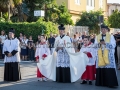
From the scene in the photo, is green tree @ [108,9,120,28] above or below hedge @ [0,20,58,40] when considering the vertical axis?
above

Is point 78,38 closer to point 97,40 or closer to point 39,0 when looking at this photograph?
point 39,0

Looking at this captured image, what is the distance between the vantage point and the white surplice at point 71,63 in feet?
37.2

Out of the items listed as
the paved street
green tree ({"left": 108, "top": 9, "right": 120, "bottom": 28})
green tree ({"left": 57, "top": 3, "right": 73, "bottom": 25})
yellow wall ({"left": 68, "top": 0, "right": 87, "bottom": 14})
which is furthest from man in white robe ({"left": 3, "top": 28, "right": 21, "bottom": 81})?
green tree ({"left": 108, "top": 9, "right": 120, "bottom": 28})

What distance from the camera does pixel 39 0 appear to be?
29.8m

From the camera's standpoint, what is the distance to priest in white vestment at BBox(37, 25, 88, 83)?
11344 mm

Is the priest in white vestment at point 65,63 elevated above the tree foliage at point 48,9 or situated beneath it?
situated beneath

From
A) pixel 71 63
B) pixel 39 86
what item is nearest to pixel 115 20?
pixel 71 63

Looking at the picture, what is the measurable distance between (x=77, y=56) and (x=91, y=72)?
85cm

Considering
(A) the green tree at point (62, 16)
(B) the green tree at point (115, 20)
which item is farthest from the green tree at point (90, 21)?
(B) the green tree at point (115, 20)

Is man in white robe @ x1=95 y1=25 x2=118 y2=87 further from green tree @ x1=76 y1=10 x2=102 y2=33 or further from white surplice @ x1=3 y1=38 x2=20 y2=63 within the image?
green tree @ x1=76 y1=10 x2=102 y2=33

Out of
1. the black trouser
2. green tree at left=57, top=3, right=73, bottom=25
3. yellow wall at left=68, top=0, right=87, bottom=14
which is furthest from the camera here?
yellow wall at left=68, top=0, right=87, bottom=14

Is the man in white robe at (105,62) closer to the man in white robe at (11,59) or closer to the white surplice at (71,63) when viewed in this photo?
the white surplice at (71,63)

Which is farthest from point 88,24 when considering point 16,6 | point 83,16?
point 16,6

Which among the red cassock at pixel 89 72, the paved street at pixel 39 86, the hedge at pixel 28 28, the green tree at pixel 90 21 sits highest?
the green tree at pixel 90 21
